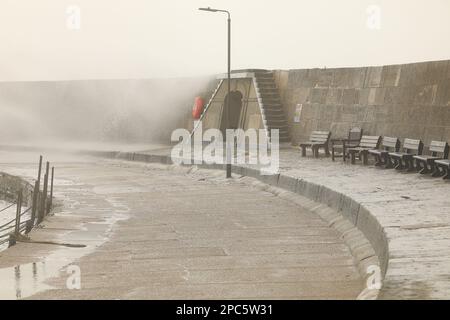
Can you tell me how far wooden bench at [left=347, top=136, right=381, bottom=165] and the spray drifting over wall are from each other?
44.0ft

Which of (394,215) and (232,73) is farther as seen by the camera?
(232,73)

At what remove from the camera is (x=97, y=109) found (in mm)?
43031

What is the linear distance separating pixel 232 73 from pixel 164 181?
9886 millimetres

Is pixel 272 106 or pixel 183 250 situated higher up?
pixel 272 106

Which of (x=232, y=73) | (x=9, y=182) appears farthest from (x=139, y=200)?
(x=232, y=73)

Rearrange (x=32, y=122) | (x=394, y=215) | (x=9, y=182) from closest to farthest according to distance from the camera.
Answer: (x=394, y=215)
(x=9, y=182)
(x=32, y=122)

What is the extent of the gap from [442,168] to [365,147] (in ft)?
18.3

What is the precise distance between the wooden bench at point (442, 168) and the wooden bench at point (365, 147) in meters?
4.12

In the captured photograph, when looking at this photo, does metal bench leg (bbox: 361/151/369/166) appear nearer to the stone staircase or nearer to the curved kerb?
the curved kerb

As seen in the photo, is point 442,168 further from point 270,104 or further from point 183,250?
point 270,104

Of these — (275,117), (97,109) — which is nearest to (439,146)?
(275,117)
